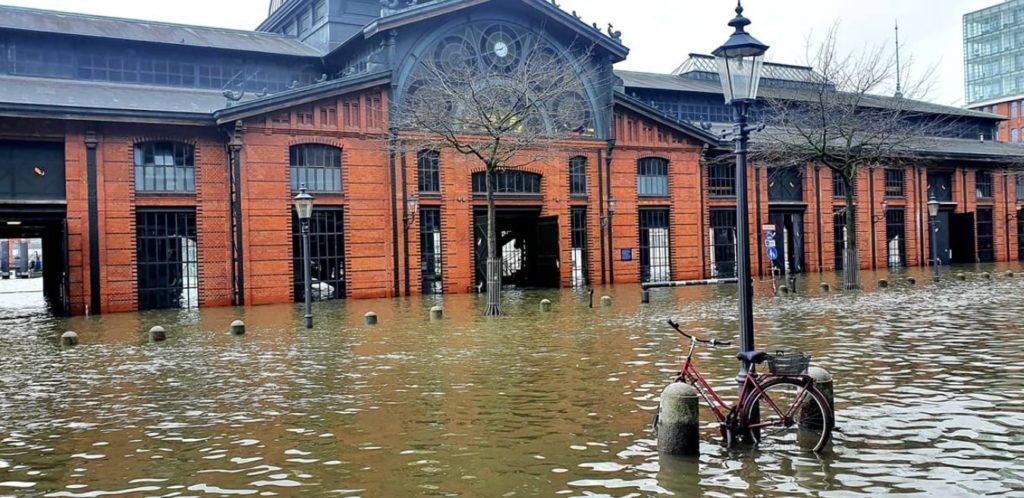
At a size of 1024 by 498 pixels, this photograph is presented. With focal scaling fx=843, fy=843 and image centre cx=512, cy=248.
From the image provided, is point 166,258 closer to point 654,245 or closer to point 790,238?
point 654,245

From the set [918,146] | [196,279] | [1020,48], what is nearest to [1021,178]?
[918,146]

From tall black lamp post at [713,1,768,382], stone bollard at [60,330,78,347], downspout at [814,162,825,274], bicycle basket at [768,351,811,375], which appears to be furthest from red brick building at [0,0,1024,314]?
bicycle basket at [768,351,811,375]

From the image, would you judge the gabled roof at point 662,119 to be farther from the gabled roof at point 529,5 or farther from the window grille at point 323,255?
the window grille at point 323,255

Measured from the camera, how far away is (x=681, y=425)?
6.79 meters

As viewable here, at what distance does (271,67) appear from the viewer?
32438 millimetres

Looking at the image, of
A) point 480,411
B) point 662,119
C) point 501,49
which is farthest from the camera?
point 662,119

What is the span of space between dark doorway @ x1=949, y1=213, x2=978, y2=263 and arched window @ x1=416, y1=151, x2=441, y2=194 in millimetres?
29874

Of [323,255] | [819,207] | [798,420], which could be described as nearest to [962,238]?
[819,207]

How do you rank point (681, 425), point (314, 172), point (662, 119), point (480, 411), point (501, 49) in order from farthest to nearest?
point (662, 119), point (501, 49), point (314, 172), point (480, 411), point (681, 425)

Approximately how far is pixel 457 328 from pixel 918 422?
10.8 m

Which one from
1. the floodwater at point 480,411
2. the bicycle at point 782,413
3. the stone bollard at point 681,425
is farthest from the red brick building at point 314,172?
the stone bollard at point 681,425

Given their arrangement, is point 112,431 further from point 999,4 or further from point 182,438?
point 999,4

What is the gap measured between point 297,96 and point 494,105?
318 inches

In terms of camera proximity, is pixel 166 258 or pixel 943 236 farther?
pixel 943 236
